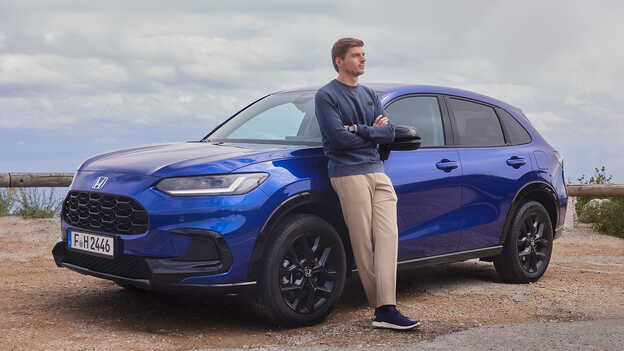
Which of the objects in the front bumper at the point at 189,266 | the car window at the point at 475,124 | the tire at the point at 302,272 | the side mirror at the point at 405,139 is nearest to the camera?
the front bumper at the point at 189,266

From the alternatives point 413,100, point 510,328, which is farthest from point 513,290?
point 413,100

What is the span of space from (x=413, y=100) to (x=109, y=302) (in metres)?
3.11

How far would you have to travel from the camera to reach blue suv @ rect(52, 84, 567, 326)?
4895 mm

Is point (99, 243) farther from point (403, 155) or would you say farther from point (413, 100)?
point (413, 100)

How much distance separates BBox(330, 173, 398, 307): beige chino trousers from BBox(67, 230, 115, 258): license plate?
1627 mm

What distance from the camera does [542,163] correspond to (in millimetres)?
7574

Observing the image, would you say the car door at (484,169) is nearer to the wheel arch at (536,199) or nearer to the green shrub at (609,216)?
the wheel arch at (536,199)

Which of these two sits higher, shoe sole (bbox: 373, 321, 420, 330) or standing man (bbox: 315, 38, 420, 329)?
standing man (bbox: 315, 38, 420, 329)

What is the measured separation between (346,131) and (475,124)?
2.27 m

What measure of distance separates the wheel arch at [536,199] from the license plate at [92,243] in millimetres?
3805

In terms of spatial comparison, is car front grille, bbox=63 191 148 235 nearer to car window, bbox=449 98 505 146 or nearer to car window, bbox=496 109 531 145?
car window, bbox=449 98 505 146

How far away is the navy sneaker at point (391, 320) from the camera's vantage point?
5340 millimetres

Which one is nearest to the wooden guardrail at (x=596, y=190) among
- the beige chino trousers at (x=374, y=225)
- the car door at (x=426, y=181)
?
the car door at (x=426, y=181)

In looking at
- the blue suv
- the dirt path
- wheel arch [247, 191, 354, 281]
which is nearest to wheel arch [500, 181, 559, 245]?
the blue suv
